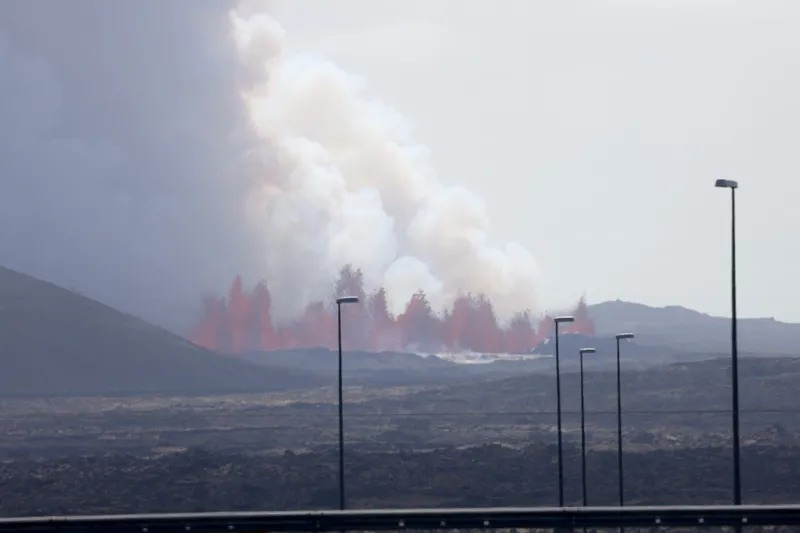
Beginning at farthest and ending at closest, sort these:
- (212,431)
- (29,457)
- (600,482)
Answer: (212,431)
(29,457)
(600,482)

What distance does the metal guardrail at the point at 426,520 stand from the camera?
3681 cm

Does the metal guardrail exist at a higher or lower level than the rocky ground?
higher

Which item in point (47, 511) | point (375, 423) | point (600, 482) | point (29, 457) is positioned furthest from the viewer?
point (375, 423)

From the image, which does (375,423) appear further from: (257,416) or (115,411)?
(115,411)

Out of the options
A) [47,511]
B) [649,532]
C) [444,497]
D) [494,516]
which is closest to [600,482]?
[444,497]

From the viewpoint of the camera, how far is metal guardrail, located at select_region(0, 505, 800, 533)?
121ft

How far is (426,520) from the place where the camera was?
37.5 metres

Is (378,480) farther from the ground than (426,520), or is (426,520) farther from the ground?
(426,520)

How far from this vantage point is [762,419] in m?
169

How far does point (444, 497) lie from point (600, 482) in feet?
37.4

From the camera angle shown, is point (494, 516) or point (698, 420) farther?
point (698, 420)

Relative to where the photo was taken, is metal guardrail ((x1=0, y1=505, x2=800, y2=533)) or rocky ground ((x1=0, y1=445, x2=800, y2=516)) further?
rocky ground ((x1=0, y1=445, x2=800, y2=516))

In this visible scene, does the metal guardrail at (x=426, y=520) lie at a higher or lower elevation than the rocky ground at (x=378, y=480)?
higher

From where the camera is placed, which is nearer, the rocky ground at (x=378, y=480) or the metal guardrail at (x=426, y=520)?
the metal guardrail at (x=426, y=520)
